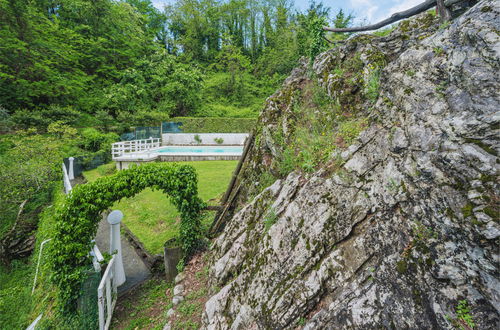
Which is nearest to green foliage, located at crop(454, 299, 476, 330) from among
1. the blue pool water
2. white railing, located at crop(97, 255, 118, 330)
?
white railing, located at crop(97, 255, 118, 330)

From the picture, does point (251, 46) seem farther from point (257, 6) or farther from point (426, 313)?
point (426, 313)

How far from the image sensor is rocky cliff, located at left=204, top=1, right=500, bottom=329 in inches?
70.7

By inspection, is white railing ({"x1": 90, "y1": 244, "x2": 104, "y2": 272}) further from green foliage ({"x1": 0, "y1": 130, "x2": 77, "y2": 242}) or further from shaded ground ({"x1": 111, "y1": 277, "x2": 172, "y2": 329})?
green foliage ({"x1": 0, "y1": 130, "x2": 77, "y2": 242})

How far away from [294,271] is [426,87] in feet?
9.62

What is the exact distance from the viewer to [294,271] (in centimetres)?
276

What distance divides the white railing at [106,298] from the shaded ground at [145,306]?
238mm

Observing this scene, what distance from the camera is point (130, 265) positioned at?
5.72 metres

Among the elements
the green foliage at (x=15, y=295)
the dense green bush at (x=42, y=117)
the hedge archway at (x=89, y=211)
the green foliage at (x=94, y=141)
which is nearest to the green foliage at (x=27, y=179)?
the green foliage at (x=15, y=295)

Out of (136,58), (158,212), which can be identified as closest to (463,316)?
(158,212)

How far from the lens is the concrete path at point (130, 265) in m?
5.20

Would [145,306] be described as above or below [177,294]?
below

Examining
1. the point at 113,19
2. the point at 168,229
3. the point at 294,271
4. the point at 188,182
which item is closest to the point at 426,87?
the point at 294,271

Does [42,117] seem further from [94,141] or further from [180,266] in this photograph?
[180,266]

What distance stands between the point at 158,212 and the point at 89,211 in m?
3.53
